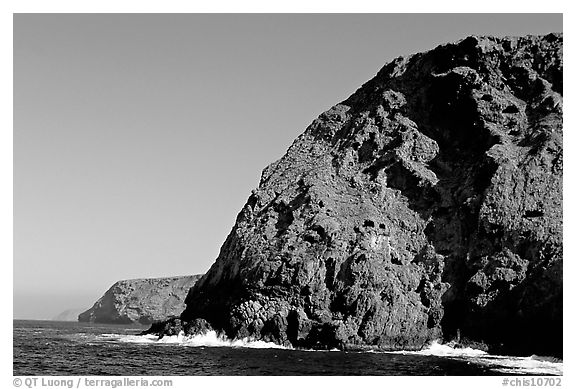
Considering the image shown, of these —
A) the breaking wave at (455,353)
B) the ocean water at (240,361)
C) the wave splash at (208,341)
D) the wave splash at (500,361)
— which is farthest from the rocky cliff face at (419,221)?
the ocean water at (240,361)

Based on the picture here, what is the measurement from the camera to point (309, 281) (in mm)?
82375

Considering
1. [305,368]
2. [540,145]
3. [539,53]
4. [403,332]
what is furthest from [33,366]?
[539,53]

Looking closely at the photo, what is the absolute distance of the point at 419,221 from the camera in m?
91.6

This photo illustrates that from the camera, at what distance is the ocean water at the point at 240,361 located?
58875 millimetres

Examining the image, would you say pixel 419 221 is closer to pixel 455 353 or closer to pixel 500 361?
pixel 455 353

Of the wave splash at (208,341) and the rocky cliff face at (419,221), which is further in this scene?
the wave splash at (208,341)

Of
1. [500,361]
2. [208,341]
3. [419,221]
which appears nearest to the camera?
[500,361]

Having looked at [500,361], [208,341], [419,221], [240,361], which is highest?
[419,221]

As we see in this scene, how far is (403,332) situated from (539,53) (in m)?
40.3

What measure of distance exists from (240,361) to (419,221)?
34713 millimetres

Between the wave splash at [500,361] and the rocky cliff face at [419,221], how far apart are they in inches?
72.0

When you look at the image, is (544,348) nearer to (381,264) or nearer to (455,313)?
(455,313)

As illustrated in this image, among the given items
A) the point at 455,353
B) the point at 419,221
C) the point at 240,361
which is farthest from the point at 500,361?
the point at 419,221

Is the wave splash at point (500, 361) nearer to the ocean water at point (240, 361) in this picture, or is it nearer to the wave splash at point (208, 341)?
the ocean water at point (240, 361)
